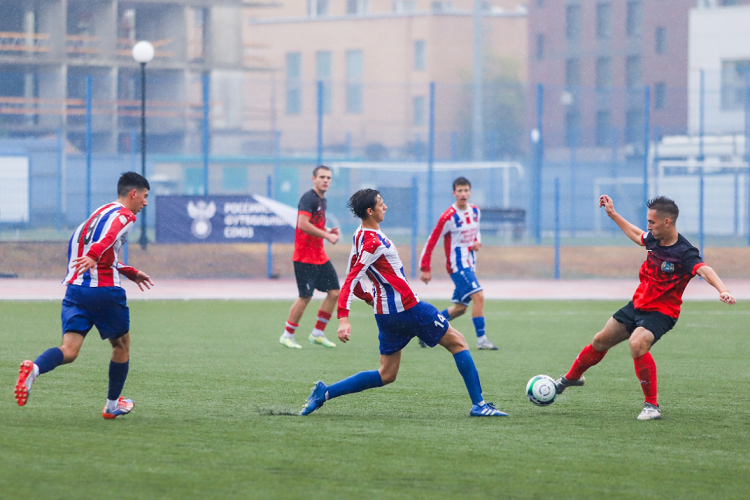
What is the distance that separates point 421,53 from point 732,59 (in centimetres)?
1839

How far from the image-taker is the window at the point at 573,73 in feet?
192

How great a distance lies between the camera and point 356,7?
2549 inches

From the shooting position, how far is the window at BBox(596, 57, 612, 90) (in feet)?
188

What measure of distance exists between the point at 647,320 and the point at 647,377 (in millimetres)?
410

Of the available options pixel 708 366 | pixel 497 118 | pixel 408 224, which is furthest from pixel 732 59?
pixel 708 366

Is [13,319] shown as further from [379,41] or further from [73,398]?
[379,41]

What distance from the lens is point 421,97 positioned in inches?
1960

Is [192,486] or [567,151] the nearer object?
[192,486]

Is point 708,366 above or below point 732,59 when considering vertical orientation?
below

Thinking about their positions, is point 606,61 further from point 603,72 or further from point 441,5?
point 441,5

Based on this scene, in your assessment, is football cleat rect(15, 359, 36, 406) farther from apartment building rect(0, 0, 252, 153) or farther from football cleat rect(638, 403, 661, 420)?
apartment building rect(0, 0, 252, 153)

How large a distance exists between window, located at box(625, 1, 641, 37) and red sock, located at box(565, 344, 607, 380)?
52.1 metres

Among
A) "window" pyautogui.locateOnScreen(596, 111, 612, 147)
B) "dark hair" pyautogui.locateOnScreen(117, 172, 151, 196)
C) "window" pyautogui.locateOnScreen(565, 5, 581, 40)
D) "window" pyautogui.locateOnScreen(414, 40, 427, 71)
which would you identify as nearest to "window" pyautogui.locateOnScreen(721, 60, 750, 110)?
"window" pyautogui.locateOnScreen(596, 111, 612, 147)

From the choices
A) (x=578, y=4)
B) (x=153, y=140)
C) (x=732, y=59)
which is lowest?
(x=153, y=140)
